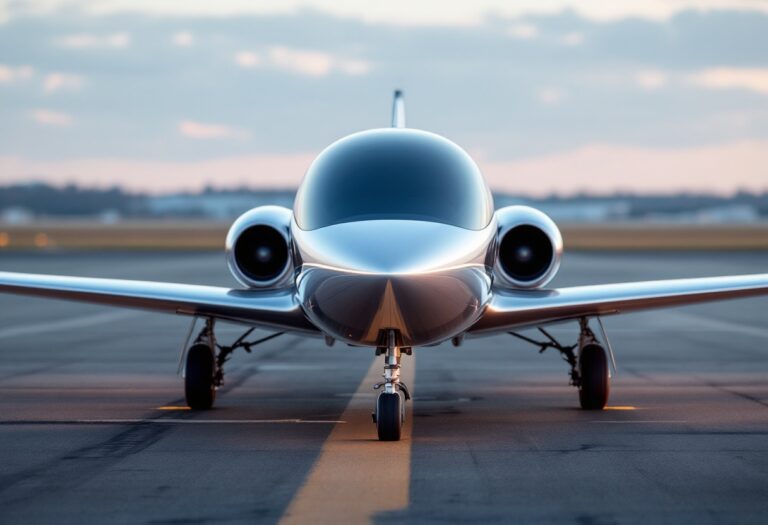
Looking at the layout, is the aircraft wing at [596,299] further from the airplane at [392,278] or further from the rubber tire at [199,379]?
the rubber tire at [199,379]

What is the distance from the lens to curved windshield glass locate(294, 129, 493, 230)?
Result: 37.1ft

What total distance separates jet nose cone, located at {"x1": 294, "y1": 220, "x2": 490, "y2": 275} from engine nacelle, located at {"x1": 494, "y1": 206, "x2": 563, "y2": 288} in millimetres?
2010

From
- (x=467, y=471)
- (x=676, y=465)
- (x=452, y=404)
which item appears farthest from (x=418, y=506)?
(x=452, y=404)

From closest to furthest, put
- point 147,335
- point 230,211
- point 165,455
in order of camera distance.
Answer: point 165,455 → point 147,335 → point 230,211

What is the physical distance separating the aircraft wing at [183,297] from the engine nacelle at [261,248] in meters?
0.31

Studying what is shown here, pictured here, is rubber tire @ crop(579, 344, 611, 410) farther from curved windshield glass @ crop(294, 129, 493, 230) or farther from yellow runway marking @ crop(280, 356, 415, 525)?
curved windshield glass @ crop(294, 129, 493, 230)

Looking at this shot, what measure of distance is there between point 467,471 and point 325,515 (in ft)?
6.15

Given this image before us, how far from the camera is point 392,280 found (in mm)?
9914

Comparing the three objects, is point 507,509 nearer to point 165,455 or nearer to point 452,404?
point 165,455

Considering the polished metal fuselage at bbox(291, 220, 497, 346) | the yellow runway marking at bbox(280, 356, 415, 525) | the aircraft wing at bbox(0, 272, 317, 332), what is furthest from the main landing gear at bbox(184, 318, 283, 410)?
the polished metal fuselage at bbox(291, 220, 497, 346)

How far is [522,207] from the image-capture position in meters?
13.8

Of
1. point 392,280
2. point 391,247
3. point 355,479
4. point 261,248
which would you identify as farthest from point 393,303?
point 261,248

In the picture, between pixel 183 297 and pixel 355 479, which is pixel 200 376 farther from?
pixel 355 479

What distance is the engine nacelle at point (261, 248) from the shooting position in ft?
44.4
